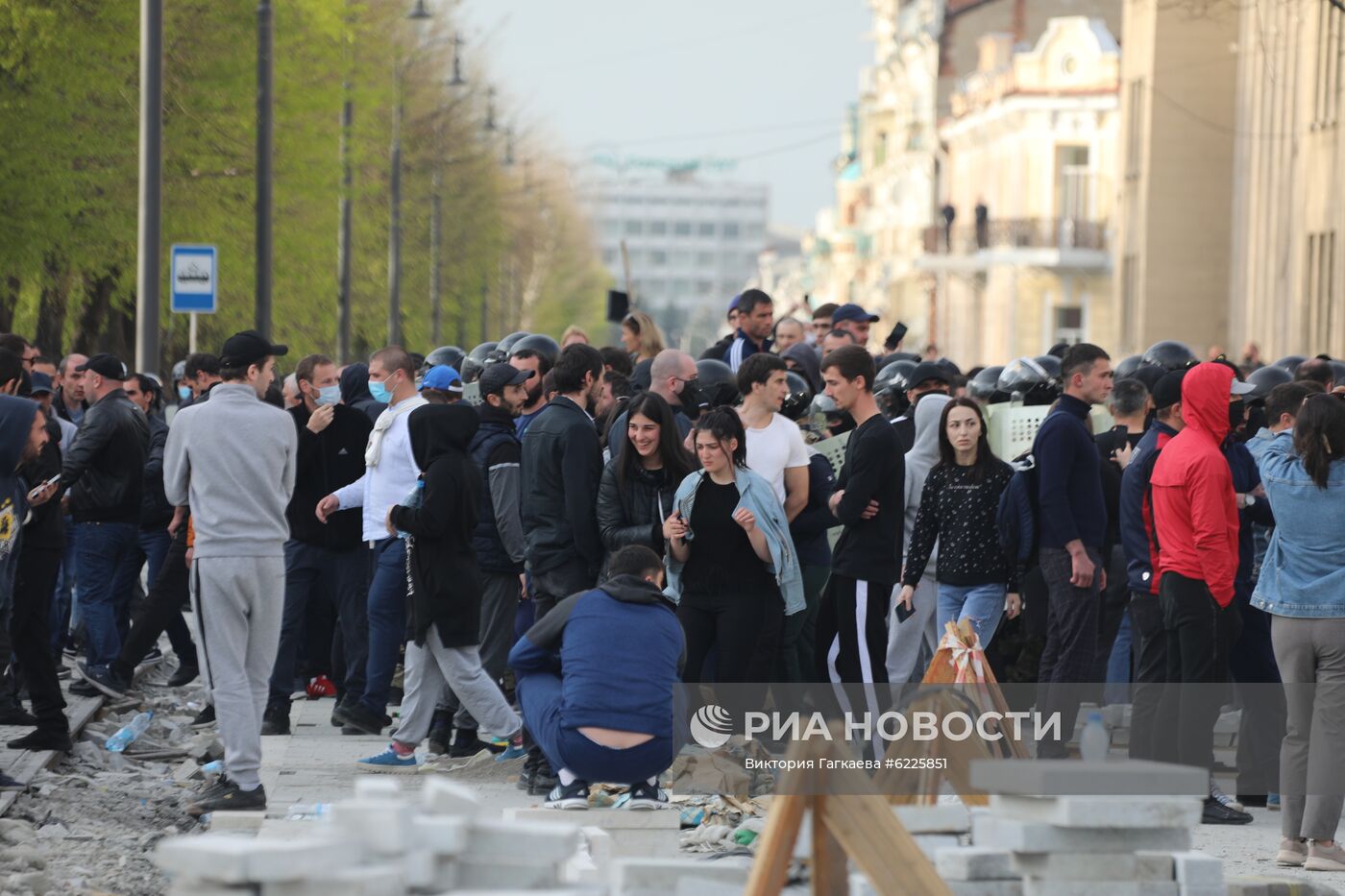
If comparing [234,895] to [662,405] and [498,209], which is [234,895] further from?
[498,209]

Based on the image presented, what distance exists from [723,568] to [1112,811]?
457cm

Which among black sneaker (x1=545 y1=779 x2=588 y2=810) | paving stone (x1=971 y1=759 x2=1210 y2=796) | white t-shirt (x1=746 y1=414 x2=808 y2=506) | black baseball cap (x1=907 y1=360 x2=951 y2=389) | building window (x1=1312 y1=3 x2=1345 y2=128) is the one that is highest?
building window (x1=1312 y1=3 x2=1345 y2=128)

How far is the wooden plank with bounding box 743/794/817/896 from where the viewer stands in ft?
20.4

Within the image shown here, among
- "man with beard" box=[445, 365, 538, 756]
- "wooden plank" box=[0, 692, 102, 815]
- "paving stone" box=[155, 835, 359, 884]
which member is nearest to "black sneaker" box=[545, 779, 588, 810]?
"man with beard" box=[445, 365, 538, 756]

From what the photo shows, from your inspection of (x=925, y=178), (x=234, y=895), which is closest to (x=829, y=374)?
(x=234, y=895)

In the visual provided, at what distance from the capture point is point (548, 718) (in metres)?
9.21

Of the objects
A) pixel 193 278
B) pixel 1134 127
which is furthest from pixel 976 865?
pixel 1134 127

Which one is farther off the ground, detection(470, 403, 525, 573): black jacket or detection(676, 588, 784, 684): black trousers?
detection(470, 403, 525, 573): black jacket

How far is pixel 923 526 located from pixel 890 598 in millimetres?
721

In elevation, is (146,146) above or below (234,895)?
above

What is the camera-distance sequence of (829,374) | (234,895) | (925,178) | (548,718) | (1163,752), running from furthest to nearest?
(925,178), (829,374), (1163,752), (548,718), (234,895)

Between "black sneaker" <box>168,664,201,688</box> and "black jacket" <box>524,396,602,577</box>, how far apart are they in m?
4.46

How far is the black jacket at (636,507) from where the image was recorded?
10.8m

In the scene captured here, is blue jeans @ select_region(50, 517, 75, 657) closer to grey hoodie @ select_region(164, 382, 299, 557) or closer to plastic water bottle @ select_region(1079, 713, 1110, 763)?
grey hoodie @ select_region(164, 382, 299, 557)
